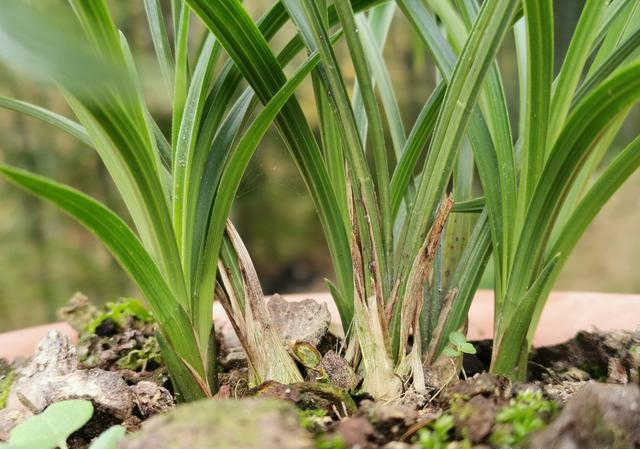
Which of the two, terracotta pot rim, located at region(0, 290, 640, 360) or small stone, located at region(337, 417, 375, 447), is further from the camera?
terracotta pot rim, located at region(0, 290, 640, 360)

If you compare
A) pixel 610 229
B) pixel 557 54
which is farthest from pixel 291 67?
pixel 610 229

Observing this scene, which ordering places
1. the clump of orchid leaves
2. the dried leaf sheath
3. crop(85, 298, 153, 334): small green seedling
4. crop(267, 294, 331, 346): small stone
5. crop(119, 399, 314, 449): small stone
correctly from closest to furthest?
crop(119, 399, 314, 449): small stone → the clump of orchid leaves → the dried leaf sheath → crop(267, 294, 331, 346): small stone → crop(85, 298, 153, 334): small green seedling

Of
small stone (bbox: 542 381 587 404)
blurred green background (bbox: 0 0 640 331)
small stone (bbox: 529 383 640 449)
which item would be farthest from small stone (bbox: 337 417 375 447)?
blurred green background (bbox: 0 0 640 331)

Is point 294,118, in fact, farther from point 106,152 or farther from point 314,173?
point 106,152

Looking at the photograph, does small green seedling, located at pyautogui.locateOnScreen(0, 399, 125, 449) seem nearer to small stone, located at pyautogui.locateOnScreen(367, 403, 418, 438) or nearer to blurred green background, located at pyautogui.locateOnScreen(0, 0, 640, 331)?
small stone, located at pyautogui.locateOnScreen(367, 403, 418, 438)

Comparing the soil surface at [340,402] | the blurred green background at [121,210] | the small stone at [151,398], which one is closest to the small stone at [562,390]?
the soil surface at [340,402]
